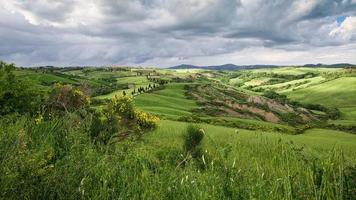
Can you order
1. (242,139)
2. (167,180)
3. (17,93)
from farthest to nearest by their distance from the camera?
(17,93) → (242,139) → (167,180)

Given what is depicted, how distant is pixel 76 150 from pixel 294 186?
12.2 ft

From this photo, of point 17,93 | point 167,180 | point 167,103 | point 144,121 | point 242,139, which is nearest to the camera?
point 167,180

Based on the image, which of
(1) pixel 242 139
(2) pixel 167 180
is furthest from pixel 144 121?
(2) pixel 167 180

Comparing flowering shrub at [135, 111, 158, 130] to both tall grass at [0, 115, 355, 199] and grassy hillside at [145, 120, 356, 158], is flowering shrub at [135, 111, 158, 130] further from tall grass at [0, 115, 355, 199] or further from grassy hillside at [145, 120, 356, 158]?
tall grass at [0, 115, 355, 199]

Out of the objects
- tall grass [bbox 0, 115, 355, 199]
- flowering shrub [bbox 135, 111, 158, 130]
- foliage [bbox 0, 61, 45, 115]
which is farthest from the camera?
flowering shrub [bbox 135, 111, 158, 130]

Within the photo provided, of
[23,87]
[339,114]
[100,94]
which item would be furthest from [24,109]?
[339,114]

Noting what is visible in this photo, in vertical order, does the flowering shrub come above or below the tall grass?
below

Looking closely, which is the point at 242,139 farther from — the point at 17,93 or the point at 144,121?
the point at 144,121

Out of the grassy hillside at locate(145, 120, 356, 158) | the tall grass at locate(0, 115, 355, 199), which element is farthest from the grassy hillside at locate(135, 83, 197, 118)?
the tall grass at locate(0, 115, 355, 199)

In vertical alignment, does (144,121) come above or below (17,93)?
below

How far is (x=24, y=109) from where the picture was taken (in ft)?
99.6

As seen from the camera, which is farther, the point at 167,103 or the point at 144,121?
the point at 167,103

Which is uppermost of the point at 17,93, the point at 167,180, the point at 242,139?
the point at 167,180

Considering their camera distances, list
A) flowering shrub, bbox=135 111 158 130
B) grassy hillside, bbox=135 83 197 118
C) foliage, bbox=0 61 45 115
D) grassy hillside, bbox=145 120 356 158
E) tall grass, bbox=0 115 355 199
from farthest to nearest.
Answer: grassy hillside, bbox=135 83 197 118
flowering shrub, bbox=135 111 158 130
foliage, bbox=0 61 45 115
grassy hillside, bbox=145 120 356 158
tall grass, bbox=0 115 355 199
